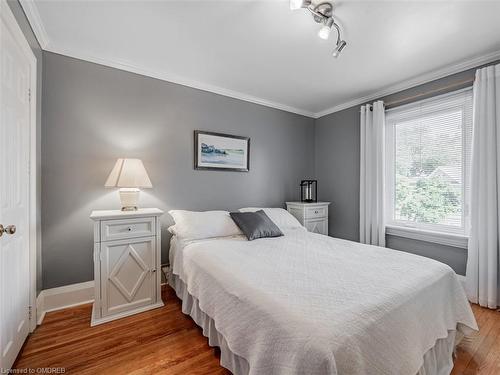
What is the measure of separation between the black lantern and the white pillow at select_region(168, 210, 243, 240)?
1661mm

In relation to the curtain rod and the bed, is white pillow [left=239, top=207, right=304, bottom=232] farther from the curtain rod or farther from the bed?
the curtain rod

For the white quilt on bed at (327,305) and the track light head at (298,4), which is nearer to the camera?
the white quilt on bed at (327,305)

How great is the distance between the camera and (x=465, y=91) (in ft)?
8.02

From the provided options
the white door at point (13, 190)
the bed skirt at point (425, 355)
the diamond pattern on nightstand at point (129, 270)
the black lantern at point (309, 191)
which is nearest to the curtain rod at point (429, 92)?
the black lantern at point (309, 191)

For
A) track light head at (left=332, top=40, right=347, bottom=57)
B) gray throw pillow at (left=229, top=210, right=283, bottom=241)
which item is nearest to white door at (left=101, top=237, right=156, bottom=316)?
gray throw pillow at (left=229, top=210, right=283, bottom=241)

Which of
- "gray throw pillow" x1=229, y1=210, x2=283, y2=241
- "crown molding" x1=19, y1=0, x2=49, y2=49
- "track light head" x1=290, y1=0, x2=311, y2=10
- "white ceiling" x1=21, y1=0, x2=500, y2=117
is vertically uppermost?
"white ceiling" x1=21, y1=0, x2=500, y2=117

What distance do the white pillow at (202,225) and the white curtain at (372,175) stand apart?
6.08ft

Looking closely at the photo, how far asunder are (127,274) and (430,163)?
346 cm

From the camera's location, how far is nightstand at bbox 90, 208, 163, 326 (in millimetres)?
1957

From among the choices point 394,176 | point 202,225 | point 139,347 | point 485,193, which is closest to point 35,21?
point 202,225

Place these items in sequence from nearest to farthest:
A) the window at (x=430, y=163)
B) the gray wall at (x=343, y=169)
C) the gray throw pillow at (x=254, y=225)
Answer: the gray throw pillow at (x=254, y=225) → the window at (x=430, y=163) → the gray wall at (x=343, y=169)

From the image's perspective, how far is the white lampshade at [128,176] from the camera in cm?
213

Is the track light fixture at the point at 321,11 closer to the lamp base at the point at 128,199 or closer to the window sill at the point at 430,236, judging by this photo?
the lamp base at the point at 128,199

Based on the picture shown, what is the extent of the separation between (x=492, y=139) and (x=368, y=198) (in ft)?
4.36
